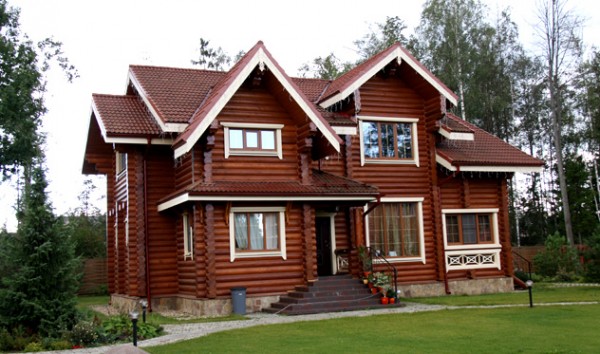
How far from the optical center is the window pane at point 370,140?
2326 cm

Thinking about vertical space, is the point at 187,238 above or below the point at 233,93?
below

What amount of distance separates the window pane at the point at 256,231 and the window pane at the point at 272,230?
161 mm

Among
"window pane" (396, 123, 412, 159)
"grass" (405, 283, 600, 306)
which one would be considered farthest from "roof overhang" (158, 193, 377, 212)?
"grass" (405, 283, 600, 306)

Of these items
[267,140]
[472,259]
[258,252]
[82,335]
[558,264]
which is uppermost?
[267,140]

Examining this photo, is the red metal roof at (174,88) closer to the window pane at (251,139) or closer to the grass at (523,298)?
the window pane at (251,139)

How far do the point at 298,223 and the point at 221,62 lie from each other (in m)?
30.1

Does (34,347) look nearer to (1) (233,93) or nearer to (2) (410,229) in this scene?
(1) (233,93)

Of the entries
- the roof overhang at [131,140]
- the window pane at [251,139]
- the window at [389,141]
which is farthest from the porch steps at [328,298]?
the roof overhang at [131,140]

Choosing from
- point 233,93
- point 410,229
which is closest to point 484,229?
point 410,229

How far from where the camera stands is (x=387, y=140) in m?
23.6

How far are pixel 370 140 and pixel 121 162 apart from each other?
8.74 meters

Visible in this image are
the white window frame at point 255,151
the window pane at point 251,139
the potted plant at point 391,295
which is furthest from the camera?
the window pane at point 251,139

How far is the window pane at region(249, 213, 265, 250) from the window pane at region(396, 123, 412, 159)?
618cm

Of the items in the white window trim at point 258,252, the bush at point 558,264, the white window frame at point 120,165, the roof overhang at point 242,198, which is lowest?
the bush at point 558,264
